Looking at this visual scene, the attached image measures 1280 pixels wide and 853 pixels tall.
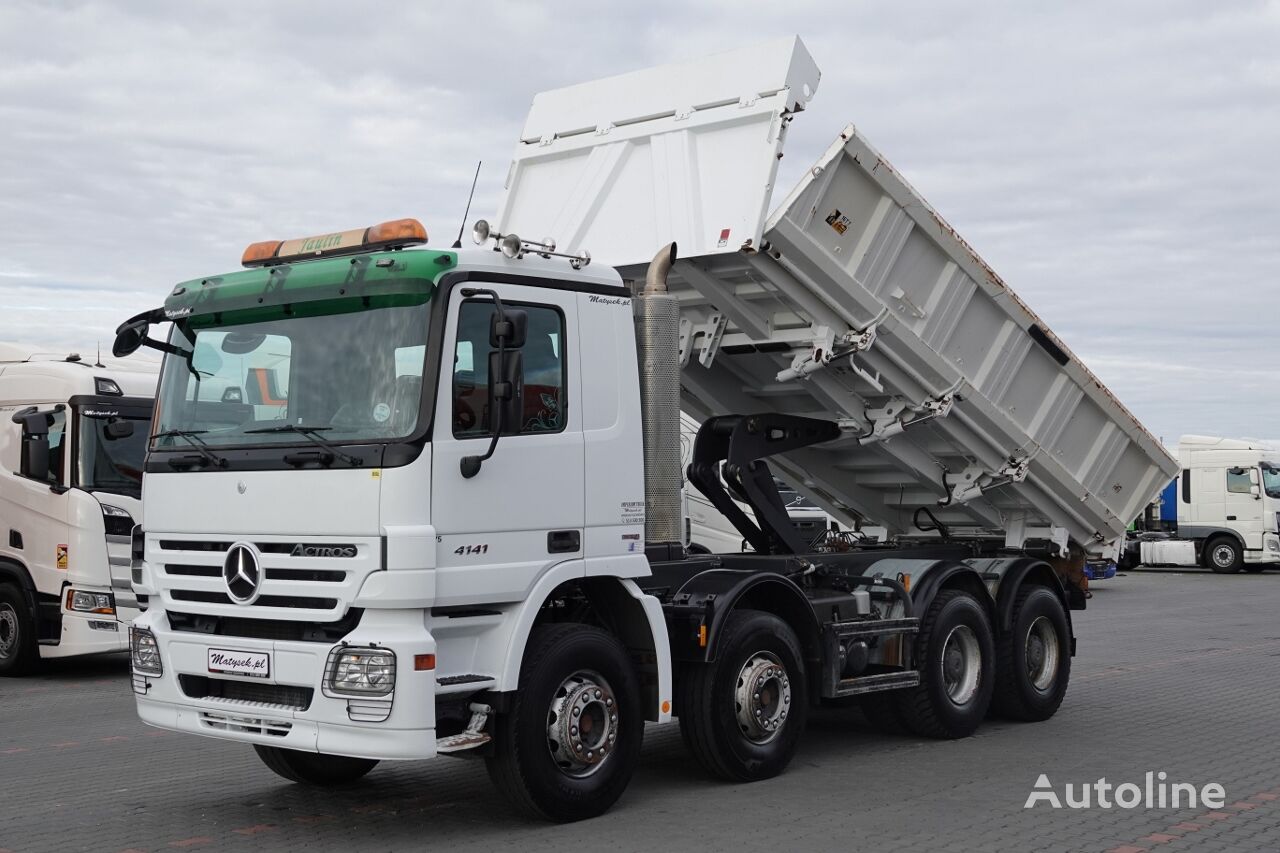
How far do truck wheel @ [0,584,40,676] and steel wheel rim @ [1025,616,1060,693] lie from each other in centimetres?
921

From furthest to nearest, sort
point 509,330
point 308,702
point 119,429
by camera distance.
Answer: point 119,429
point 308,702
point 509,330

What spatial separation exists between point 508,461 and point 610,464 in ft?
2.44

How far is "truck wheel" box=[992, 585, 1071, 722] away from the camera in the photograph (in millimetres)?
10289

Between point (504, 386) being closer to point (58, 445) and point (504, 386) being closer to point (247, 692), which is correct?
point (247, 692)

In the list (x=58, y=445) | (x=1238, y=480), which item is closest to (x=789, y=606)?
(x=58, y=445)

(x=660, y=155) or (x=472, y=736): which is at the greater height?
(x=660, y=155)

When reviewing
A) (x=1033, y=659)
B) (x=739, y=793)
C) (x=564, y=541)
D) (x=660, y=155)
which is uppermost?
(x=660, y=155)

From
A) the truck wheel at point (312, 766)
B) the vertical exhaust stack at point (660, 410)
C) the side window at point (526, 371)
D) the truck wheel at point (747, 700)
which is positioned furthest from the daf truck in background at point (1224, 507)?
the side window at point (526, 371)

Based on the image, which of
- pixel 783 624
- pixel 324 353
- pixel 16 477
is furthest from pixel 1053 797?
pixel 16 477

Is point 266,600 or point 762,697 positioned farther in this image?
point 762,697

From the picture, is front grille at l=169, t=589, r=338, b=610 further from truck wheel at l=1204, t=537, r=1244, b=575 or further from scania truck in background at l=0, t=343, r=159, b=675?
truck wheel at l=1204, t=537, r=1244, b=575

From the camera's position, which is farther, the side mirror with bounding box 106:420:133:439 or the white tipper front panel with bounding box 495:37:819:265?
the side mirror with bounding box 106:420:133:439

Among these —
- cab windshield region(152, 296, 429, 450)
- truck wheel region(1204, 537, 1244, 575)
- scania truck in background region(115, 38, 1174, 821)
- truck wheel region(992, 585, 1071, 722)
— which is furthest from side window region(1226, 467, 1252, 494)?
cab windshield region(152, 296, 429, 450)

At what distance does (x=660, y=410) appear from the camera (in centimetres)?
777
